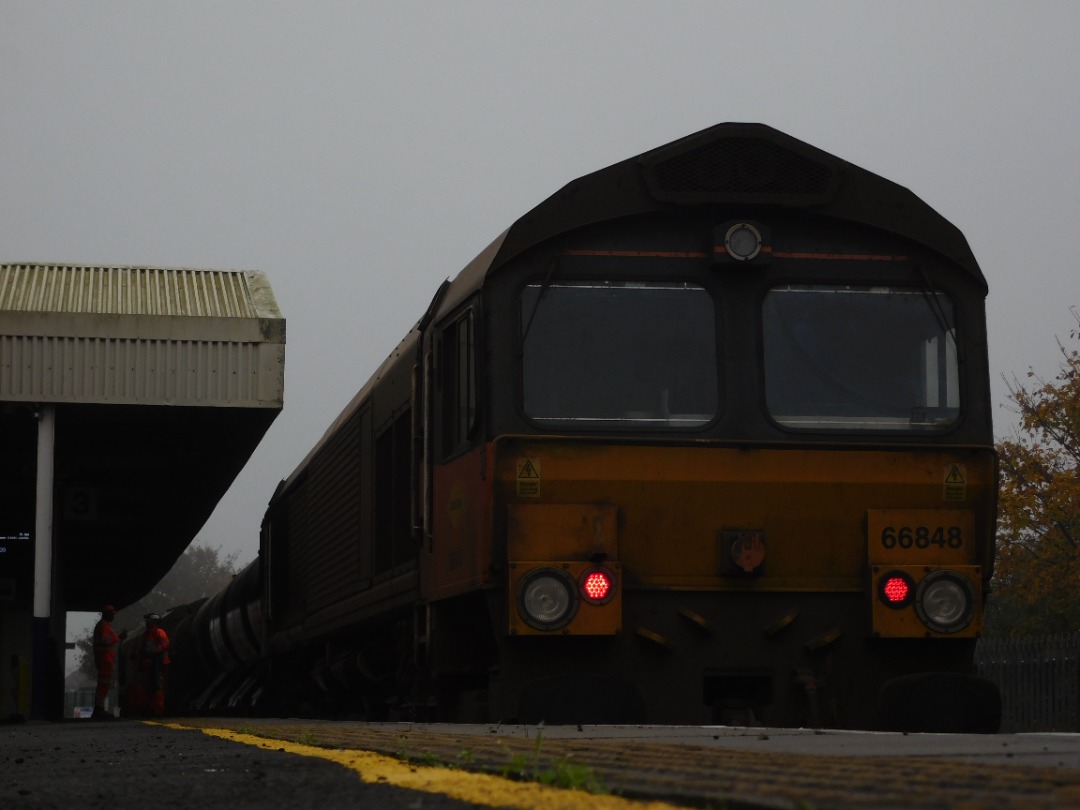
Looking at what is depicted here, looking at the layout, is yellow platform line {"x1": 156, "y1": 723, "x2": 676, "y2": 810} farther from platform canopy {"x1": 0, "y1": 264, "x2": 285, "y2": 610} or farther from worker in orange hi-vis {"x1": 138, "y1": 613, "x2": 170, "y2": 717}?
worker in orange hi-vis {"x1": 138, "y1": 613, "x2": 170, "y2": 717}

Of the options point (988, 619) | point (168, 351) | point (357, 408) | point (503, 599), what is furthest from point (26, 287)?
point (988, 619)

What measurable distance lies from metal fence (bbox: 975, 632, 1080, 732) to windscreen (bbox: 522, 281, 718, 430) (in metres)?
9.47

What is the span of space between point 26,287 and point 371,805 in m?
14.5

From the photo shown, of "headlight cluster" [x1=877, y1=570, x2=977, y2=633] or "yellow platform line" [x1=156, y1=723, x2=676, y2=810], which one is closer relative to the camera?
"yellow platform line" [x1=156, y1=723, x2=676, y2=810]

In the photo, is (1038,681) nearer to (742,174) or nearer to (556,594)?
(742,174)

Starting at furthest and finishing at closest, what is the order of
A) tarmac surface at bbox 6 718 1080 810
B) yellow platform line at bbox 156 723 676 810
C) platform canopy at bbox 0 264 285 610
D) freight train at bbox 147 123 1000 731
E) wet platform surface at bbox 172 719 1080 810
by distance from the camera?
platform canopy at bbox 0 264 285 610, freight train at bbox 147 123 1000 731, yellow platform line at bbox 156 723 676 810, tarmac surface at bbox 6 718 1080 810, wet platform surface at bbox 172 719 1080 810

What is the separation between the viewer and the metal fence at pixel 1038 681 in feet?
55.0

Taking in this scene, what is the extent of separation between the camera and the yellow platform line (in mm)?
3261

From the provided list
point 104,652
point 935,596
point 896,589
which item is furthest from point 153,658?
point 935,596

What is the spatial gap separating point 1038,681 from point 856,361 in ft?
33.5

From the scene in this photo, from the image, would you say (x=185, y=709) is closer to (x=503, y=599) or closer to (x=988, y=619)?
(x=988, y=619)

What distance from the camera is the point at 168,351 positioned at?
16.2m

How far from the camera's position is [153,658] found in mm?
21203

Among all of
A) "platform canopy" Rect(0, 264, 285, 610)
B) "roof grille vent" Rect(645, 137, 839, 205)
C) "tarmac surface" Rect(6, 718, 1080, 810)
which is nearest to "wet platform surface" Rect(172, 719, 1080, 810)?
"tarmac surface" Rect(6, 718, 1080, 810)
